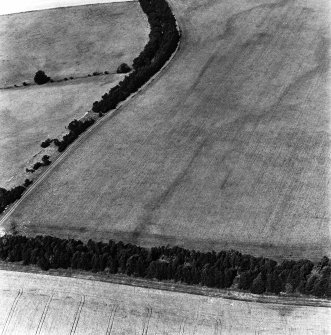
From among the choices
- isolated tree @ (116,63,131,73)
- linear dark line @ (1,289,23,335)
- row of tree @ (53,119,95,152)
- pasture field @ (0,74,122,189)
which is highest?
isolated tree @ (116,63,131,73)

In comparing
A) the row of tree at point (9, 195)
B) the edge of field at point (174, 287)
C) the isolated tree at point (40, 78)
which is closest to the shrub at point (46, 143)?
the row of tree at point (9, 195)

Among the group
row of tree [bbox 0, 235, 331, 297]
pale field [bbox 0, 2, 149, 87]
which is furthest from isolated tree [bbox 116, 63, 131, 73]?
row of tree [bbox 0, 235, 331, 297]

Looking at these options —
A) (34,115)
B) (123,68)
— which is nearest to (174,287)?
(34,115)

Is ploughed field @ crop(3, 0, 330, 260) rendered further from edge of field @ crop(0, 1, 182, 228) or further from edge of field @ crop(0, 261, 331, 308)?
edge of field @ crop(0, 261, 331, 308)

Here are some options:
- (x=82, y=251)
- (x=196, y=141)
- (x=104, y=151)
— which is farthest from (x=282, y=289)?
(x=104, y=151)

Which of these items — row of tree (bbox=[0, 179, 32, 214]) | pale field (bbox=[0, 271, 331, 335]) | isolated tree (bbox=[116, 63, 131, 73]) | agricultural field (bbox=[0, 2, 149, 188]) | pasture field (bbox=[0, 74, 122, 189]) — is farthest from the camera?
isolated tree (bbox=[116, 63, 131, 73])

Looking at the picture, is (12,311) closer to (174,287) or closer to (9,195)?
(174,287)

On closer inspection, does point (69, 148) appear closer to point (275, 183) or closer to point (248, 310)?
point (275, 183)
